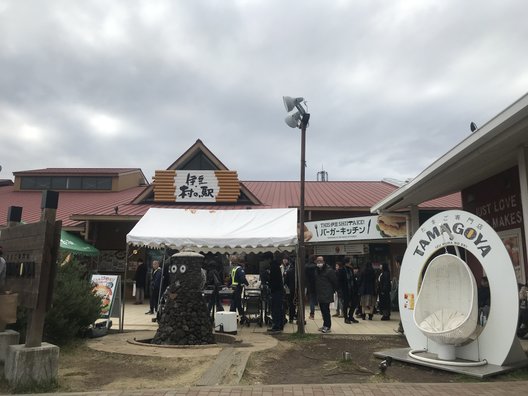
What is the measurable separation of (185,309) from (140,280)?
863 cm

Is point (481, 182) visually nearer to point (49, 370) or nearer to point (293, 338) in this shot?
point (293, 338)

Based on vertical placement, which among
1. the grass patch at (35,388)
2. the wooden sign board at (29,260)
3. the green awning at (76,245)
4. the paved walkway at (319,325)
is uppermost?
the green awning at (76,245)

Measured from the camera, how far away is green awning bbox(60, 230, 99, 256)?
52.3 ft

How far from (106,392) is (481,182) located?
29.5 ft

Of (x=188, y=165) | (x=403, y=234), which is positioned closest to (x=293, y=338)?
(x=403, y=234)

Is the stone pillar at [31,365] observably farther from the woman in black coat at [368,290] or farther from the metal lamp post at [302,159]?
the woman in black coat at [368,290]

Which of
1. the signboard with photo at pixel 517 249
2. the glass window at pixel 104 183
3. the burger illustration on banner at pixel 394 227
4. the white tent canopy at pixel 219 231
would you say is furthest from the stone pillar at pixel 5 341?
the glass window at pixel 104 183

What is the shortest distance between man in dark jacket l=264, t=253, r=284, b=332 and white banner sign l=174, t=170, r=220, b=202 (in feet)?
33.2

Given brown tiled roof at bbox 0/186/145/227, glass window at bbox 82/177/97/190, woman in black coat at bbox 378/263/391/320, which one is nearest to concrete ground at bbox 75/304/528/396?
woman in black coat at bbox 378/263/391/320

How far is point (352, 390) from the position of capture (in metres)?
5.11

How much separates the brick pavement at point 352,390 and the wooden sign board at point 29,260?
1.28 meters

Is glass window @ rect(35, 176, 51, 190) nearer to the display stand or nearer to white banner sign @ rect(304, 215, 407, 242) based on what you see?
white banner sign @ rect(304, 215, 407, 242)

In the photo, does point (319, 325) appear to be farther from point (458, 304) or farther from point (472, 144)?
point (472, 144)

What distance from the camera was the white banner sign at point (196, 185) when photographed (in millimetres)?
20000
